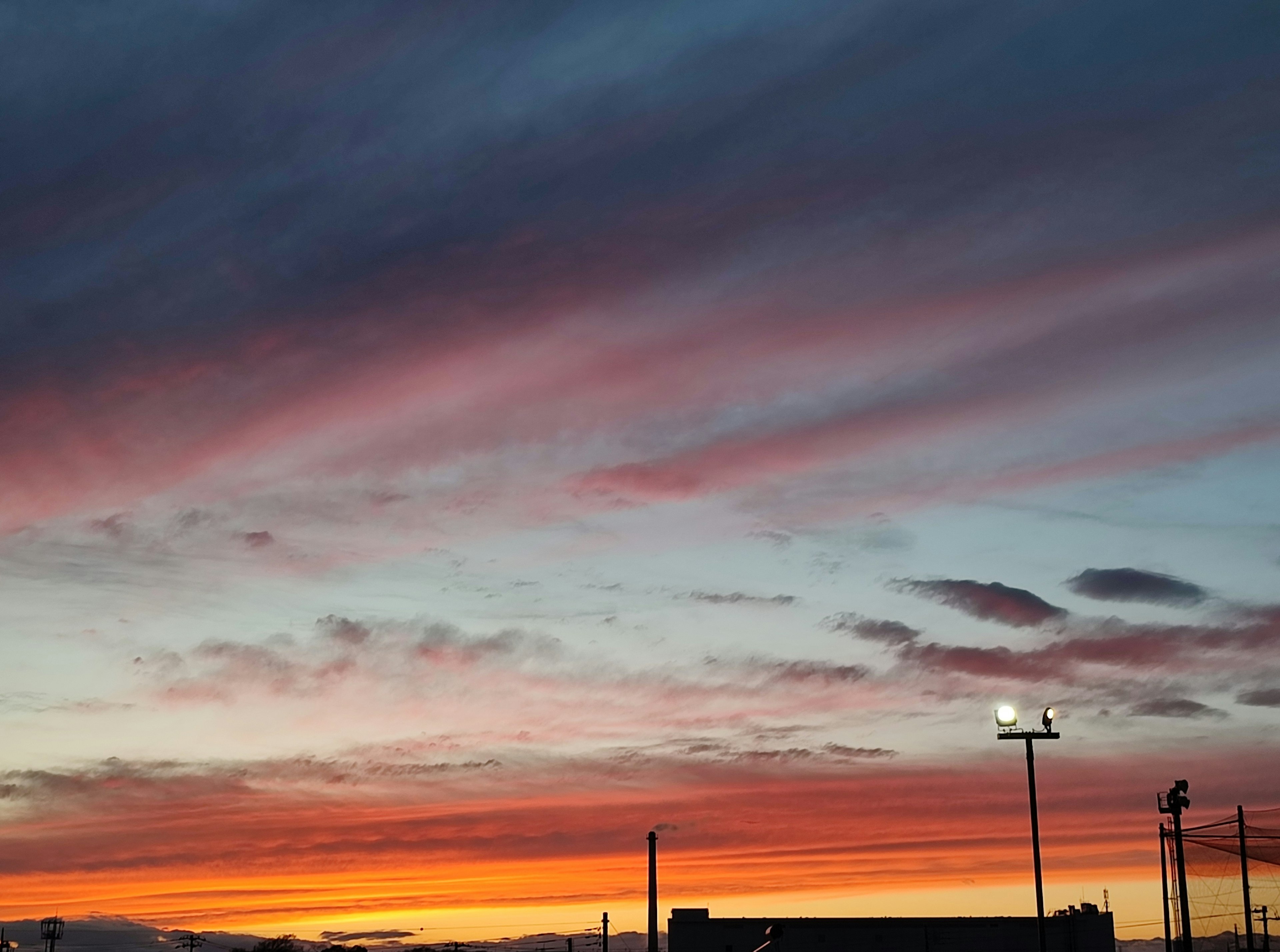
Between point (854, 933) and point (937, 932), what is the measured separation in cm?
893

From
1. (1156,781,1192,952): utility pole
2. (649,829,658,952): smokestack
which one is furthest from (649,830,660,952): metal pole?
(1156,781,1192,952): utility pole

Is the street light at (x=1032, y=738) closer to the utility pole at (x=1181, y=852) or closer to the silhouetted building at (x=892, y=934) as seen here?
the utility pole at (x=1181, y=852)

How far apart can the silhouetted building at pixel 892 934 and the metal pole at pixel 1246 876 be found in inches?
2670

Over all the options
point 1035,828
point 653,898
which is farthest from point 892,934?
point 1035,828

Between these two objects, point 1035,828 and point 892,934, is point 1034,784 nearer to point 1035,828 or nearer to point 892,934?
point 1035,828

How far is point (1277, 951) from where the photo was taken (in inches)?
5039

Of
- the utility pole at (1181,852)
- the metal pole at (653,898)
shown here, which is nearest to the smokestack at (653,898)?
the metal pole at (653,898)

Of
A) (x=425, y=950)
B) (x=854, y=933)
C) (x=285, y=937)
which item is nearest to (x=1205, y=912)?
(x=854, y=933)

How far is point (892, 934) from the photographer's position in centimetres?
13150

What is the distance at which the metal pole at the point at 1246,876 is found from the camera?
194ft

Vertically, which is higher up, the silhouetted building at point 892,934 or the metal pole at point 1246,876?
the metal pole at point 1246,876

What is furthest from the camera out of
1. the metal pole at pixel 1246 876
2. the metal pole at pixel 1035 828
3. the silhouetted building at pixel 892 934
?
the silhouetted building at pixel 892 934

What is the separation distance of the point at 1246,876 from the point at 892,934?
2968 inches

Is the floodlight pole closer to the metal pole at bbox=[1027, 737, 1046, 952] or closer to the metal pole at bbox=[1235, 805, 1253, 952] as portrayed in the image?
the metal pole at bbox=[1027, 737, 1046, 952]
